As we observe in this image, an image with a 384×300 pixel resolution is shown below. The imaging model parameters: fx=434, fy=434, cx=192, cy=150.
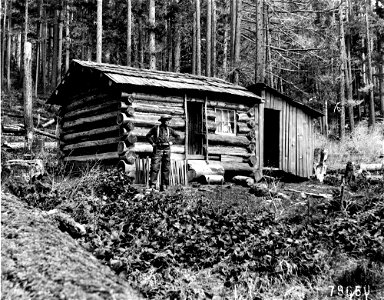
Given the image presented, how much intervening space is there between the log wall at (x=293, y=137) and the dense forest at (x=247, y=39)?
3.06 meters

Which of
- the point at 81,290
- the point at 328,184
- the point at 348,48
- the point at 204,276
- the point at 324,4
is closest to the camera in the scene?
the point at 81,290

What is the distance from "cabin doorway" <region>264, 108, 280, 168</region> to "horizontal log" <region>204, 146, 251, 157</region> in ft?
6.66

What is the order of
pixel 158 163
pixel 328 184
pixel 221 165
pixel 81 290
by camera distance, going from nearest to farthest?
pixel 81 290
pixel 158 163
pixel 221 165
pixel 328 184

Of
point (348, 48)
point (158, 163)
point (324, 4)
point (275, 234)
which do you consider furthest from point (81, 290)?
point (348, 48)

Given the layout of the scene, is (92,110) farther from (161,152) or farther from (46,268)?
(46,268)

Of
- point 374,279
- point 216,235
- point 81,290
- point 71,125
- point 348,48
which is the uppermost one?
point 348,48

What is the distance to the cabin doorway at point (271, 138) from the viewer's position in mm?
17375

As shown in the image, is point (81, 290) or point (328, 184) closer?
point (81, 290)

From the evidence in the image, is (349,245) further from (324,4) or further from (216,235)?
(324,4)

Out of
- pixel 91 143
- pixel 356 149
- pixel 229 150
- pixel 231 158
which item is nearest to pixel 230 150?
pixel 229 150

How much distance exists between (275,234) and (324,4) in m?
22.5

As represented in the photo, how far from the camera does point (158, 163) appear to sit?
11500mm

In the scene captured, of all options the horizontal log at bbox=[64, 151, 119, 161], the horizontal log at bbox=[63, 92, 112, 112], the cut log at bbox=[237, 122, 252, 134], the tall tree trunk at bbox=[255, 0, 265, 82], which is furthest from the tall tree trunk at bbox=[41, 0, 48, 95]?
the cut log at bbox=[237, 122, 252, 134]

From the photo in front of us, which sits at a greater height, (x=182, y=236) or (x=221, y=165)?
(x=221, y=165)
